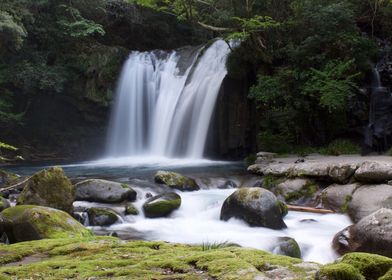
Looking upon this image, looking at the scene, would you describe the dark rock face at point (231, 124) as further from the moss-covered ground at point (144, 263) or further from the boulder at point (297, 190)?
the moss-covered ground at point (144, 263)

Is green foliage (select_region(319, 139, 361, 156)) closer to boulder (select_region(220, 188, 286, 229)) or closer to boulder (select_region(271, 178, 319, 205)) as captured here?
boulder (select_region(271, 178, 319, 205))

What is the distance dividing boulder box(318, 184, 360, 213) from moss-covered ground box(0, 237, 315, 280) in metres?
6.18

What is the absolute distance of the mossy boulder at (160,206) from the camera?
33.4 feet

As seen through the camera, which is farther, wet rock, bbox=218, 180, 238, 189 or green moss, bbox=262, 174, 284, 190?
wet rock, bbox=218, 180, 238, 189

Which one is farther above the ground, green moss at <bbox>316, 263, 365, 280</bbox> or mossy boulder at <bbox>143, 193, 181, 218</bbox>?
green moss at <bbox>316, 263, 365, 280</bbox>

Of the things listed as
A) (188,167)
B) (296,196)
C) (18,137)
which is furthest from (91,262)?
(18,137)

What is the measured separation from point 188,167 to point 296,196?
6.31 meters

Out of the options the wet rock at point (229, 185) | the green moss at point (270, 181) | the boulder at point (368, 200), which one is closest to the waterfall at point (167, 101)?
the wet rock at point (229, 185)

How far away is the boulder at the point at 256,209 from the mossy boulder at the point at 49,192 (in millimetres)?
3588

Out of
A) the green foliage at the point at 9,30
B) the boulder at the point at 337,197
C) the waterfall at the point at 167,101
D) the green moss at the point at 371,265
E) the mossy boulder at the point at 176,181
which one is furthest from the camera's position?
the waterfall at the point at 167,101

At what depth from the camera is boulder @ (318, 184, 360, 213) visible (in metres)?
10.1

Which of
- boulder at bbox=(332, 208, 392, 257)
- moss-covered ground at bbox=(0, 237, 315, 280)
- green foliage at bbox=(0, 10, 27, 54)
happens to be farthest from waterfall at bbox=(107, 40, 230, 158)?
moss-covered ground at bbox=(0, 237, 315, 280)

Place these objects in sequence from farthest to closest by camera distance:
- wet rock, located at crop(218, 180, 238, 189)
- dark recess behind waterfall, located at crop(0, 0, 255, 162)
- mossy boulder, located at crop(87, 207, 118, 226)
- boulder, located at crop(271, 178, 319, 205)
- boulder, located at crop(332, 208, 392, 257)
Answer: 1. dark recess behind waterfall, located at crop(0, 0, 255, 162)
2. wet rock, located at crop(218, 180, 238, 189)
3. boulder, located at crop(271, 178, 319, 205)
4. mossy boulder, located at crop(87, 207, 118, 226)
5. boulder, located at crop(332, 208, 392, 257)

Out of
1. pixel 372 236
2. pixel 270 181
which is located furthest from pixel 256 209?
pixel 270 181
